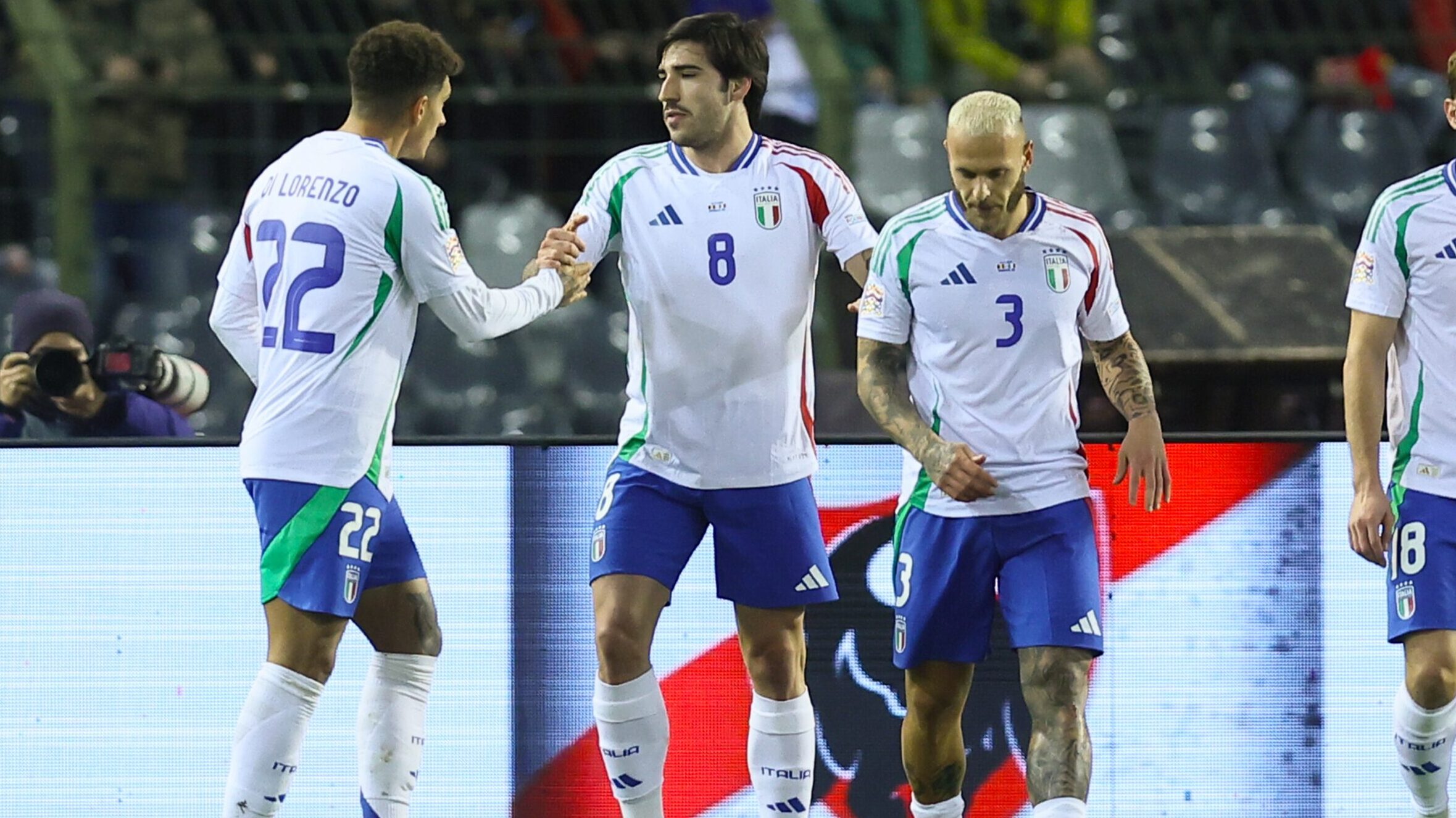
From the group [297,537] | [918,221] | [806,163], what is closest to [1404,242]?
[918,221]

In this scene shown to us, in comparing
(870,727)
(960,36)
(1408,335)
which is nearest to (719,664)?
(870,727)

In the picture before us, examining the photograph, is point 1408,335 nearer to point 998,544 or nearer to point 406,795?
point 998,544

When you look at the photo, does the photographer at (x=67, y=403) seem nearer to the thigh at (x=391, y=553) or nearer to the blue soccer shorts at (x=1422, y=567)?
the thigh at (x=391, y=553)

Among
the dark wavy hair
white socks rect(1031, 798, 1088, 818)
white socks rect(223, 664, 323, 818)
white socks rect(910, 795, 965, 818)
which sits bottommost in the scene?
white socks rect(910, 795, 965, 818)

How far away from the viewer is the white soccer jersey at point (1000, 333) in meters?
4.69

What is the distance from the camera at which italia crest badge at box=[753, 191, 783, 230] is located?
16.3 ft

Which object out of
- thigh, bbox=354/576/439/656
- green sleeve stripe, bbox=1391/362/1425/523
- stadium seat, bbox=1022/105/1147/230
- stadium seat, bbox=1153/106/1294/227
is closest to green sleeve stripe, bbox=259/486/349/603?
thigh, bbox=354/576/439/656

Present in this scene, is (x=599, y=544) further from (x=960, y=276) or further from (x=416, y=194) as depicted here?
(x=960, y=276)

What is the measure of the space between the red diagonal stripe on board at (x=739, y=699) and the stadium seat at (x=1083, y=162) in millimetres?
4458

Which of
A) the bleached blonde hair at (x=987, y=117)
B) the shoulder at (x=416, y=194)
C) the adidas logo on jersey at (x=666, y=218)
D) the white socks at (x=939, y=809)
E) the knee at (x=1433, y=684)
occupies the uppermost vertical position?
the bleached blonde hair at (x=987, y=117)

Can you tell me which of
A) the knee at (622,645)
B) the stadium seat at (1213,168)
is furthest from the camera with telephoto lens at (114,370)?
the stadium seat at (1213,168)

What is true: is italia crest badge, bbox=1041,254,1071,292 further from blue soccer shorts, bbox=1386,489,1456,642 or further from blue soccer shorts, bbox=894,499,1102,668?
blue soccer shorts, bbox=1386,489,1456,642

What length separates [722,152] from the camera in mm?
5039

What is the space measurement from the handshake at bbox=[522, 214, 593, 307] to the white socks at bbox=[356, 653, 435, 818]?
96cm
